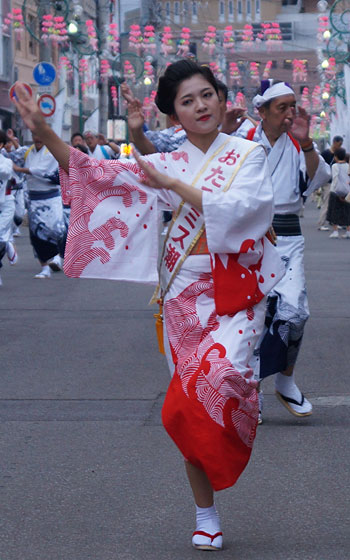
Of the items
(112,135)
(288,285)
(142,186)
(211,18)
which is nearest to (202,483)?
(142,186)

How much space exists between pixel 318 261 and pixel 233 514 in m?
12.4

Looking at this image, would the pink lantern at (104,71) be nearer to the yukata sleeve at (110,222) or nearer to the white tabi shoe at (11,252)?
the white tabi shoe at (11,252)

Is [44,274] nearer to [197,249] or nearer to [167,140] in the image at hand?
[167,140]

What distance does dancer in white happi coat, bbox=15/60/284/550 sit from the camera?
3.92 meters

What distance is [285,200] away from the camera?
5926mm

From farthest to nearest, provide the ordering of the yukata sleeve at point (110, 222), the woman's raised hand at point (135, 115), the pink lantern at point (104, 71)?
the pink lantern at point (104, 71)
the woman's raised hand at point (135, 115)
the yukata sleeve at point (110, 222)

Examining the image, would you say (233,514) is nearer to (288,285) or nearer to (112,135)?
(288,285)

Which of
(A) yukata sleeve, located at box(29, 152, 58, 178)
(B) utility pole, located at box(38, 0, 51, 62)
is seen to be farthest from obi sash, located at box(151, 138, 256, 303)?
(B) utility pole, located at box(38, 0, 51, 62)

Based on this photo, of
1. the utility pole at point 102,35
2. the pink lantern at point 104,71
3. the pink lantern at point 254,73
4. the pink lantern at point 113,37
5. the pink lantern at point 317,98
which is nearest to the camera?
the utility pole at point 102,35

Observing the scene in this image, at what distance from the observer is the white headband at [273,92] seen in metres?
5.93

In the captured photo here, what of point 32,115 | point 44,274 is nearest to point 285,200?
point 32,115

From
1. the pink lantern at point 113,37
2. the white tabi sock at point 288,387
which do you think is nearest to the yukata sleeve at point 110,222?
the white tabi sock at point 288,387

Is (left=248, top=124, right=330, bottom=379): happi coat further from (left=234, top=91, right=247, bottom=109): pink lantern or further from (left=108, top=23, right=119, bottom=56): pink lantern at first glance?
(left=108, top=23, right=119, bottom=56): pink lantern

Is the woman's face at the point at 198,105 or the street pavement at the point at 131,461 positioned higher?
the woman's face at the point at 198,105
